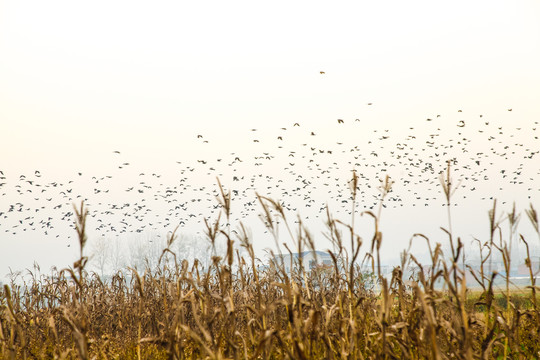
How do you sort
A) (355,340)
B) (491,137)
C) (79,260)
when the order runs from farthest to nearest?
(491,137) → (355,340) → (79,260)

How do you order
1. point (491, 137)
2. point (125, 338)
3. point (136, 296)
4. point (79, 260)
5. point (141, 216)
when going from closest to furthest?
point (79, 260) → point (125, 338) → point (136, 296) → point (491, 137) → point (141, 216)

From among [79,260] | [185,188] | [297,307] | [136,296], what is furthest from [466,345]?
[185,188]

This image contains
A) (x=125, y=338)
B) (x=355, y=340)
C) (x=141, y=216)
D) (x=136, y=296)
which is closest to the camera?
(x=355, y=340)

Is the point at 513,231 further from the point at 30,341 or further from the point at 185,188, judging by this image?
the point at 185,188

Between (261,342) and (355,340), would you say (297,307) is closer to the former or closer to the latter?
(355,340)

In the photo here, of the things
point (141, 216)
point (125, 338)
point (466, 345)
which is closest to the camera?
point (466, 345)

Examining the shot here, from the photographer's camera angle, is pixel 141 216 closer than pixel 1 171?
No

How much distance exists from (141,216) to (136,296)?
1440cm

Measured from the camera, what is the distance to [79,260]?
86.4 inches

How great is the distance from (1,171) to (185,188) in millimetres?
6615

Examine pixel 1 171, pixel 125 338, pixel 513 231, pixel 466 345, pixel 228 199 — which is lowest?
pixel 125 338

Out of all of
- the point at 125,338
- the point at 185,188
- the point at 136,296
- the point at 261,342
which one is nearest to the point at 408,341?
the point at 261,342

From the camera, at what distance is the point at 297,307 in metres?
2.62

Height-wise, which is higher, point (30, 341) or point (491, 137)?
point (491, 137)
